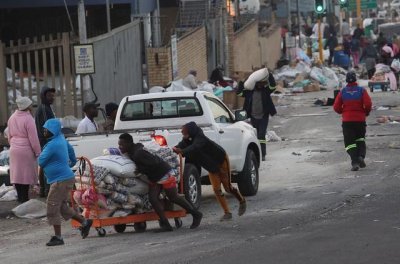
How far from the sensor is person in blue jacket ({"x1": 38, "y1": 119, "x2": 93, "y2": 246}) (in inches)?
508

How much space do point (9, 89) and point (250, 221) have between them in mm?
10963

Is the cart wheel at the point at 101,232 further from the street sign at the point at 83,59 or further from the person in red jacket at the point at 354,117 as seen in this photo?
the street sign at the point at 83,59

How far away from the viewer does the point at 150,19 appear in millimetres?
35125

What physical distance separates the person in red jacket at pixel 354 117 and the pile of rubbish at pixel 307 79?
23.6 meters

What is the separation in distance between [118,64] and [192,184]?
40.5 feet

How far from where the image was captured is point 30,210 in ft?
53.2

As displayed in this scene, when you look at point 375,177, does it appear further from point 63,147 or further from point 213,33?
point 213,33

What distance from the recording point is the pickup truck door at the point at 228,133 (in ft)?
53.6

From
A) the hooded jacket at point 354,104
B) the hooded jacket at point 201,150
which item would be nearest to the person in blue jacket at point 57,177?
the hooded jacket at point 201,150

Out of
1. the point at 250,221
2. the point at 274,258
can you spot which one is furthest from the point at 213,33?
the point at 274,258

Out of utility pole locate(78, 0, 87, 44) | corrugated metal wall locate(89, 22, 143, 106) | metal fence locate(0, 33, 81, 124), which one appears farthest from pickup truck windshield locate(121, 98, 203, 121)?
corrugated metal wall locate(89, 22, 143, 106)

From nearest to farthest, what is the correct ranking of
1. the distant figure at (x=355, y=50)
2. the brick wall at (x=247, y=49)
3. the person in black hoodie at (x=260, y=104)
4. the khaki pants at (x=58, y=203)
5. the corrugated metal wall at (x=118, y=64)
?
the khaki pants at (x=58, y=203), the person in black hoodie at (x=260, y=104), the corrugated metal wall at (x=118, y=64), the brick wall at (x=247, y=49), the distant figure at (x=355, y=50)

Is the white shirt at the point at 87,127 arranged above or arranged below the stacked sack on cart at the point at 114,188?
above

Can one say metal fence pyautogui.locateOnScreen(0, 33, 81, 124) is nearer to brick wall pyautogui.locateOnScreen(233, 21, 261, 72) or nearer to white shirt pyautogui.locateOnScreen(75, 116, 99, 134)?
white shirt pyautogui.locateOnScreen(75, 116, 99, 134)
